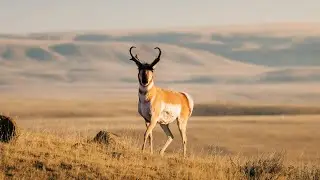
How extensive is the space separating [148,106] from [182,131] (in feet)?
5.77

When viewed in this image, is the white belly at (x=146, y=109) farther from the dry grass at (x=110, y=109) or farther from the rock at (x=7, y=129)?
the dry grass at (x=110, y=109)

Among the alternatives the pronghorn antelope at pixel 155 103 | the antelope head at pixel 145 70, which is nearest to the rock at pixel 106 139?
the pronghorn antelope at pixel 155 103

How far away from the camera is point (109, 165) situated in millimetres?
14445

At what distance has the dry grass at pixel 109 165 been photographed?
1377 centimetres

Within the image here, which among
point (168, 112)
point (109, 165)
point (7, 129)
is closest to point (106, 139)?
point (168, 112)

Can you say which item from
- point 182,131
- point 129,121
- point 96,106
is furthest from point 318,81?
point 182,131

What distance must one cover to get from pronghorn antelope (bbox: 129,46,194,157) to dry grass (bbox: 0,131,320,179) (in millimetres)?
757

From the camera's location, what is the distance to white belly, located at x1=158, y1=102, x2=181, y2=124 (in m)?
17.0

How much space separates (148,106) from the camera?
16484mm

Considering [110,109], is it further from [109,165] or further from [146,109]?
[109,165]

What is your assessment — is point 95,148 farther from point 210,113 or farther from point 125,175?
point 210,113

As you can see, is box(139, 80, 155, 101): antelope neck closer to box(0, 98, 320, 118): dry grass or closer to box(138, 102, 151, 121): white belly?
box(138, 102, 151, 121): white belly

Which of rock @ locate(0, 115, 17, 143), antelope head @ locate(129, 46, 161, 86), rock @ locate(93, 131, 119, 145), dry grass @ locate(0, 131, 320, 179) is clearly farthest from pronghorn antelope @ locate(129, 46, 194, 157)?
rock @ locate(0, 115, 17, 143)

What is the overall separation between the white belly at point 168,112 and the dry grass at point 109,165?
0.86 metres
